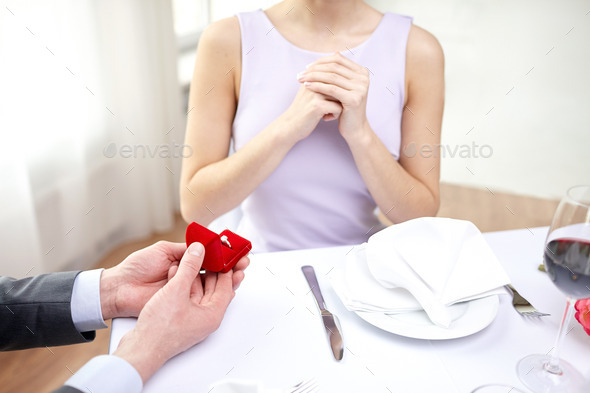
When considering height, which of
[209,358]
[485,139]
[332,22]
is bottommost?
[485,139]

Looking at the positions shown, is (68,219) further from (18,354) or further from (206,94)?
(206,94)

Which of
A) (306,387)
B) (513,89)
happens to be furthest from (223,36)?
(513,89)

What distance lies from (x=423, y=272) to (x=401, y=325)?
3.3 inches

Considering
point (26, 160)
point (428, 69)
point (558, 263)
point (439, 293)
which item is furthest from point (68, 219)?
point (558, 263)

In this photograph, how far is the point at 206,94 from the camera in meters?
1.12

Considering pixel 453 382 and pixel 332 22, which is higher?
pixel 332 22

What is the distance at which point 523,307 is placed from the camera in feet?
2.58

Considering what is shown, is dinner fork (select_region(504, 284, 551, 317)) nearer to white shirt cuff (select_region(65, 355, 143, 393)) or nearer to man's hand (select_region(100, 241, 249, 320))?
man's hand (select_region(100, 241, 249, 320))

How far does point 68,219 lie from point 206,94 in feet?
3.20

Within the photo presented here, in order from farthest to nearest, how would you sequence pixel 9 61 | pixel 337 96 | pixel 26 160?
pixel 26 160, pixel 9 61, pixel 337 96

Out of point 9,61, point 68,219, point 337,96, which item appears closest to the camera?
point 337,96

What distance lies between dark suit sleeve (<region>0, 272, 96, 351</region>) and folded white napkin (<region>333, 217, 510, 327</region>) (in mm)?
396

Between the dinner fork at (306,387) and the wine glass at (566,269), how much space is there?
256 millimetres

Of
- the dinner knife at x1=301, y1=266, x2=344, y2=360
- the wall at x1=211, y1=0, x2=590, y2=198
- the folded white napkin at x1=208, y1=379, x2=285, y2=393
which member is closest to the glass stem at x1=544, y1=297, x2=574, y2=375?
the dinner knife at x1=301, y1=266, x2=344, y2=360
